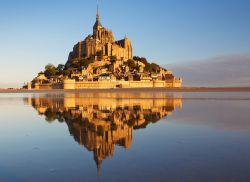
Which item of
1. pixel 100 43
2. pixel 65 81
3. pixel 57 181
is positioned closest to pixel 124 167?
pixel 57 181

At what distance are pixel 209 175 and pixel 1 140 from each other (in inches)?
240

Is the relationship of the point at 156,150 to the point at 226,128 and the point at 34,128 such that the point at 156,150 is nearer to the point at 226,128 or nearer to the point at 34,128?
the point at 226,128

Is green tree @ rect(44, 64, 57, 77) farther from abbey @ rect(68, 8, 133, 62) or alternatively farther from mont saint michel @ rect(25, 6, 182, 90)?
abbey @ rect(68, 8, 133, 62)

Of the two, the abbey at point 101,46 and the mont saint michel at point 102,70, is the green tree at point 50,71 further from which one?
the abbey at point 101,46

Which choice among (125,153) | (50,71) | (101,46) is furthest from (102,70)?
(125,153)

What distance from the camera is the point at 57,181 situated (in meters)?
4.66

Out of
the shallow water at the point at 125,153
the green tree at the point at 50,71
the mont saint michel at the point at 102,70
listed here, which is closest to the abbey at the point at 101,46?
the mont saint michel at the point at 102,70

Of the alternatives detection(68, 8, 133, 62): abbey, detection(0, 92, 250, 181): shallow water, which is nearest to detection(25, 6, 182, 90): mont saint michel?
detection(68, 8, 133, 62): abbey

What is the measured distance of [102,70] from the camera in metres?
111

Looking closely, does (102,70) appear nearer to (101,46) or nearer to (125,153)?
(101,46)

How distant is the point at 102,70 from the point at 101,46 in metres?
19.3

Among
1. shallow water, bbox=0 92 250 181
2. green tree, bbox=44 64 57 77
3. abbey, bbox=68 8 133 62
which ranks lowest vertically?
shallow water, bbox=0 92 250 181

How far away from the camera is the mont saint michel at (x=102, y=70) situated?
100 m

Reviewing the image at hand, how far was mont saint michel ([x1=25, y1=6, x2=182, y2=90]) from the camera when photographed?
100100mm
